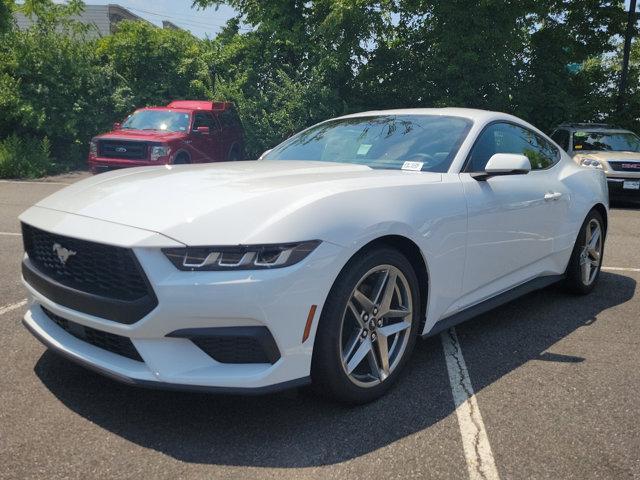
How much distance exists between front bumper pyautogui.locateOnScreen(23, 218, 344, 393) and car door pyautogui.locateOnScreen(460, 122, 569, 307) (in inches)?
48.5

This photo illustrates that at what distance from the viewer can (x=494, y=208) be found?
11.9 ft

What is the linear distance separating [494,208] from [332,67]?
584 inches

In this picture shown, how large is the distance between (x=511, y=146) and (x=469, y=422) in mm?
2247

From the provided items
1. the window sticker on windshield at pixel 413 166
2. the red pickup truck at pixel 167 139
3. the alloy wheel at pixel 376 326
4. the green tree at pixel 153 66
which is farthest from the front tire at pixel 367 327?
the green tree at pixel 153 66

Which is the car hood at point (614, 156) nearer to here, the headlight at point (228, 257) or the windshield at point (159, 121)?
the windshield at point (159, 121)

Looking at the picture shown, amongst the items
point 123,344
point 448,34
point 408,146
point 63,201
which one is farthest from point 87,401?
point 448,34

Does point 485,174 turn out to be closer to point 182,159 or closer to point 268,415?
point 268,415

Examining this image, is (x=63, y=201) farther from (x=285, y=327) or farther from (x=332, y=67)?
(x=332, y=67)

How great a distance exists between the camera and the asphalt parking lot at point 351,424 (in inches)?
95.1

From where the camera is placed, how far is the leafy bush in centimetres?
1553

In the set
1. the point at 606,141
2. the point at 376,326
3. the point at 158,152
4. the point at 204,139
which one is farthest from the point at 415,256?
the point at 204,139

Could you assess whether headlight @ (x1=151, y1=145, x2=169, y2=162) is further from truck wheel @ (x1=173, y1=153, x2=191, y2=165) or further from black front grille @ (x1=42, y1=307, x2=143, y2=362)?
black front grille @ (x1=42, y1=307, x2=143, y2=362)

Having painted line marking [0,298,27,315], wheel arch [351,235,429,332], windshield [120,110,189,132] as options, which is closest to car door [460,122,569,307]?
wheel arch [351,235,429,332]

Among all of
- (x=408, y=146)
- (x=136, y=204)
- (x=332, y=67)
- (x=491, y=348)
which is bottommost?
(x=491, y=348)
